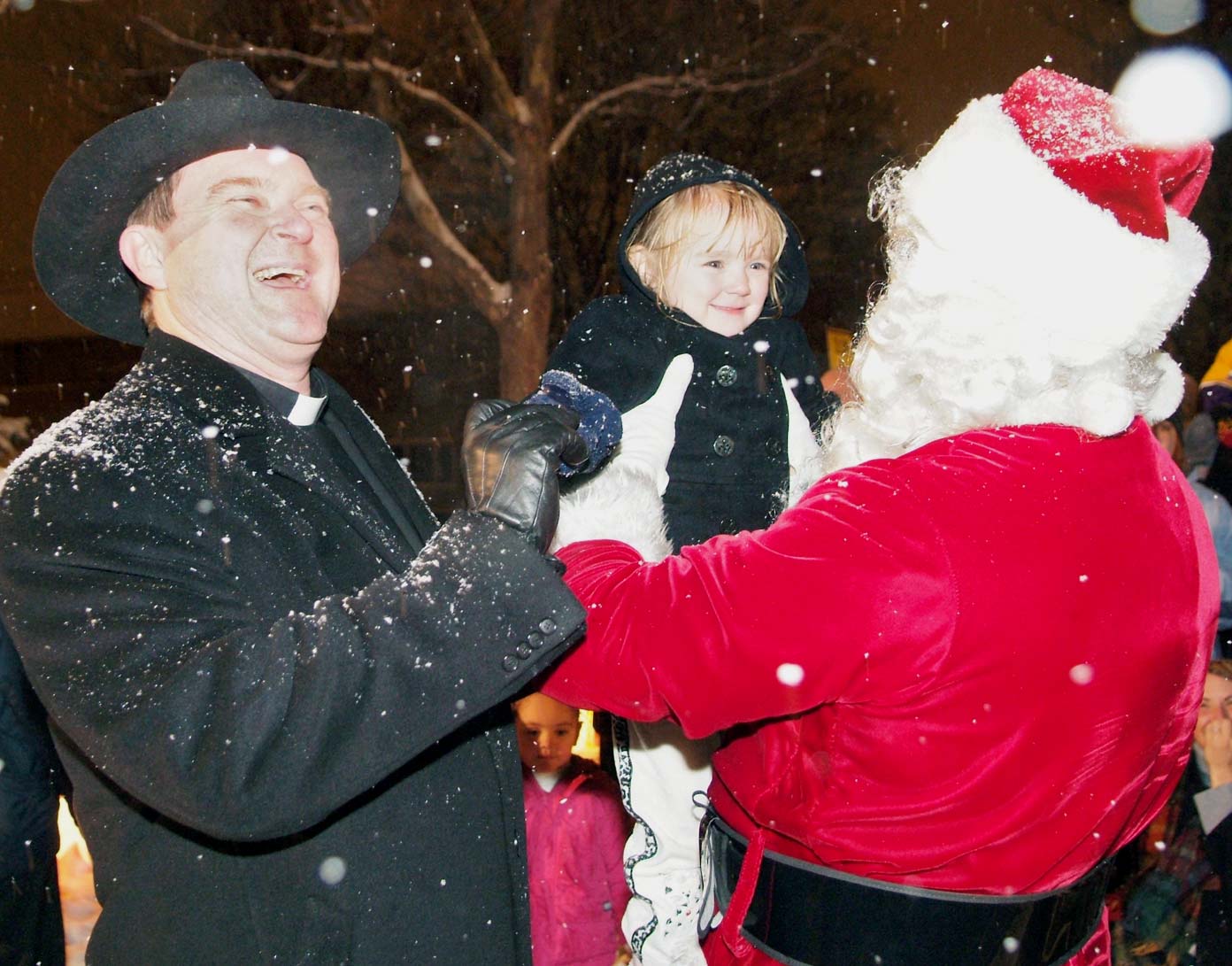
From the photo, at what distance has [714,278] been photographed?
9.57ft

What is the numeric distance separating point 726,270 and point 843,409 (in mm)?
966

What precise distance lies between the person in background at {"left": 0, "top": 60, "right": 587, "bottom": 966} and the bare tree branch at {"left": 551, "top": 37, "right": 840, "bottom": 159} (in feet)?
27.8

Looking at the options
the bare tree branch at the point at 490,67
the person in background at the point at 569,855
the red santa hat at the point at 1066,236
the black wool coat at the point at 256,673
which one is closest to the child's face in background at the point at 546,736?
the person in background at the point at 569,855

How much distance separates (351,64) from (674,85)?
11.4 ft

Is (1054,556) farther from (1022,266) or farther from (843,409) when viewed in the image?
(843,409)

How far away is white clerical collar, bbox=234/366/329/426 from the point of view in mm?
2115

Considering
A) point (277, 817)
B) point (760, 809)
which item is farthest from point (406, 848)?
point (760, 809)

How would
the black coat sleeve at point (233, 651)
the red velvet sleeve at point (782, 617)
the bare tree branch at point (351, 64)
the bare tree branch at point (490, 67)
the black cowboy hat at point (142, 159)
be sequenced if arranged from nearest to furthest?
A: the black coat sleeve at point (233, 651) → the red velvet sleeve at point (782, 617) → the black cowboy hat at point (142, 159) → the bare tree branch at point (351, 64) → the bare tree branch at point (490, 67)

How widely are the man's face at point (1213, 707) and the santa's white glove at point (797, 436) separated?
5.57 ft

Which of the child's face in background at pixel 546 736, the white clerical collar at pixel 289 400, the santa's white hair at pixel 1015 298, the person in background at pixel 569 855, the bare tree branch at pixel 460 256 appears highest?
the santa's white hair at pixel 1015 298

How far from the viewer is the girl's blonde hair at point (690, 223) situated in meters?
2.93

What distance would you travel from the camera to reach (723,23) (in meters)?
11.6

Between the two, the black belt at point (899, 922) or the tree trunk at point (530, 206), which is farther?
the tree trunk at point (530, 206)

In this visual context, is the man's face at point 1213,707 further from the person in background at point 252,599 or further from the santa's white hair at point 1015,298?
the person in background at point 252,599
